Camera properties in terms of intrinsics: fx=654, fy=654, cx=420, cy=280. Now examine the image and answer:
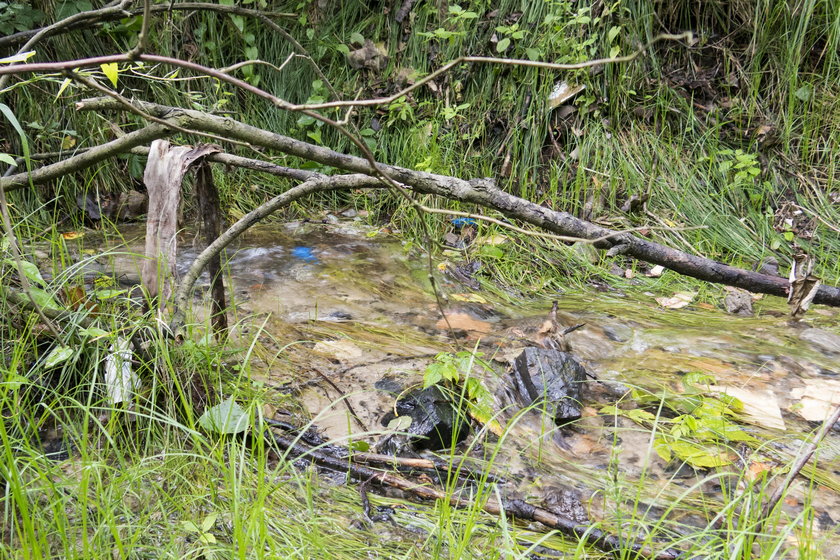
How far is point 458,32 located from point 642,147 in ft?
4.31

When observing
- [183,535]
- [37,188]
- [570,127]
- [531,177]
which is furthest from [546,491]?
[37,188]

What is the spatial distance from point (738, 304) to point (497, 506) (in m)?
2.25

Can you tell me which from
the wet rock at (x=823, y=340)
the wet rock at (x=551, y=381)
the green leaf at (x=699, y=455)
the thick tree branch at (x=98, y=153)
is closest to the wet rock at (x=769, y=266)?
the wet rock at (x=823, y=340)

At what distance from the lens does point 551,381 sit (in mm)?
2229

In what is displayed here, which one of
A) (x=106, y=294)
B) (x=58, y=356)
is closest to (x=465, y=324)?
(x=106, y=294)

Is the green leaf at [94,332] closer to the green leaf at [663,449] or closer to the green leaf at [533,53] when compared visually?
the green leaf at [663,449]

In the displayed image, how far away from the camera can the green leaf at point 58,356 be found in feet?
5.61

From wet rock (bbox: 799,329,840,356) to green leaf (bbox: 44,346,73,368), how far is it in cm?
284

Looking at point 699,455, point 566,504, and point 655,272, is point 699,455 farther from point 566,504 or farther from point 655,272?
point 655,272

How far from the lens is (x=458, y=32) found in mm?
3902

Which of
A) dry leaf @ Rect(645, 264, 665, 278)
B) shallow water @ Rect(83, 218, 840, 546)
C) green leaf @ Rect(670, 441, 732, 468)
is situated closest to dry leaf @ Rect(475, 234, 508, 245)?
shallow water @ Rect(83, 218, 840, 546)

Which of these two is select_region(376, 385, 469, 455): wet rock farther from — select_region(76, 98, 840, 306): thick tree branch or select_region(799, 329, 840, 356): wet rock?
select_region(799, 329, 840, 356): wet rock

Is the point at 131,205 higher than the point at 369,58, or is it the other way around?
the point at 369,58

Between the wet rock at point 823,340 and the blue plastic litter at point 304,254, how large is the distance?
2397 mm
